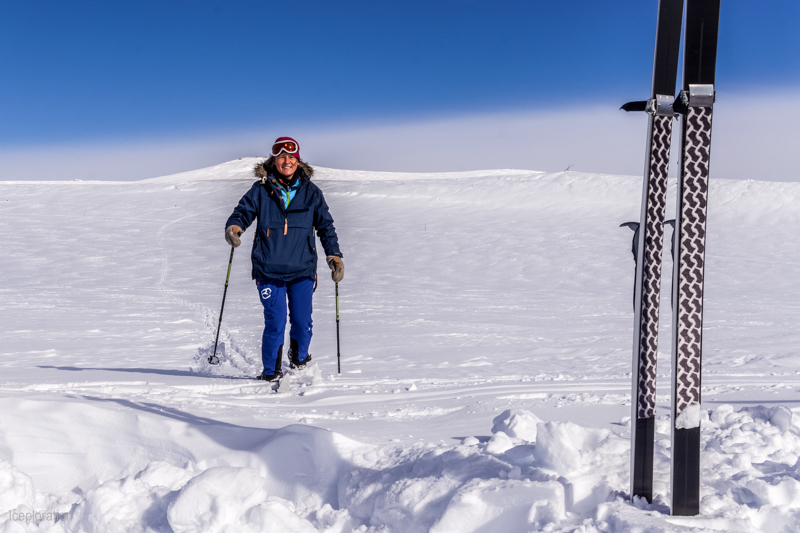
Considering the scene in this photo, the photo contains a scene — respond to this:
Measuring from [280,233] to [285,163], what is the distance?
0.49 metres

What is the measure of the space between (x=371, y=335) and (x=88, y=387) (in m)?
3.11

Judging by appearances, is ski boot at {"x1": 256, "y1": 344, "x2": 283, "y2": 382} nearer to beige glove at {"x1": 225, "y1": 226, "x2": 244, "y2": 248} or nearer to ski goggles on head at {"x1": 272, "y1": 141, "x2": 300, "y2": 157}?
beige glove at {"x1": 225, "y1": 226, "x2": 244, "y2": 248}

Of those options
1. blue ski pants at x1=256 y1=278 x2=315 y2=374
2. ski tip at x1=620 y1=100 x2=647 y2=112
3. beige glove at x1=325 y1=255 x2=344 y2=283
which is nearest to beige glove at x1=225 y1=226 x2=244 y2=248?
blue ski pants at x1=256 y1=278 x2=315 y2=374

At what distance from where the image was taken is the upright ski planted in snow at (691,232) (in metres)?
1.71

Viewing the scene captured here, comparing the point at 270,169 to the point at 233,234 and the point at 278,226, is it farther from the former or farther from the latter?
the point at 233,234

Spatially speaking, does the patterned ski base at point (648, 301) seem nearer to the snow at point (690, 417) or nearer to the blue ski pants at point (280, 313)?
the snow at point (690, 417)

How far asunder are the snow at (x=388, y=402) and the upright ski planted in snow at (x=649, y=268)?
0.52 feet

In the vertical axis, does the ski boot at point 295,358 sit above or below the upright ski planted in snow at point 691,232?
below

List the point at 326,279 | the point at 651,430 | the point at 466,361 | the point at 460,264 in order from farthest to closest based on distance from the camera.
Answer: the point at 460,264 → the point at 326,279 → the point at 466,361 → the point at 651,430

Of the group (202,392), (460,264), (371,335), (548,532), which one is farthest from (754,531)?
(460,264)

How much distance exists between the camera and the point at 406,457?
2.53 m

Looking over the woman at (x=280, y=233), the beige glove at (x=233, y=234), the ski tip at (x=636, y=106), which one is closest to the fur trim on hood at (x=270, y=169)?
the woman at (x=280, y=233)

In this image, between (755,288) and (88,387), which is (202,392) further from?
(755,288)

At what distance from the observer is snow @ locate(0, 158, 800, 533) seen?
6.89 ft
